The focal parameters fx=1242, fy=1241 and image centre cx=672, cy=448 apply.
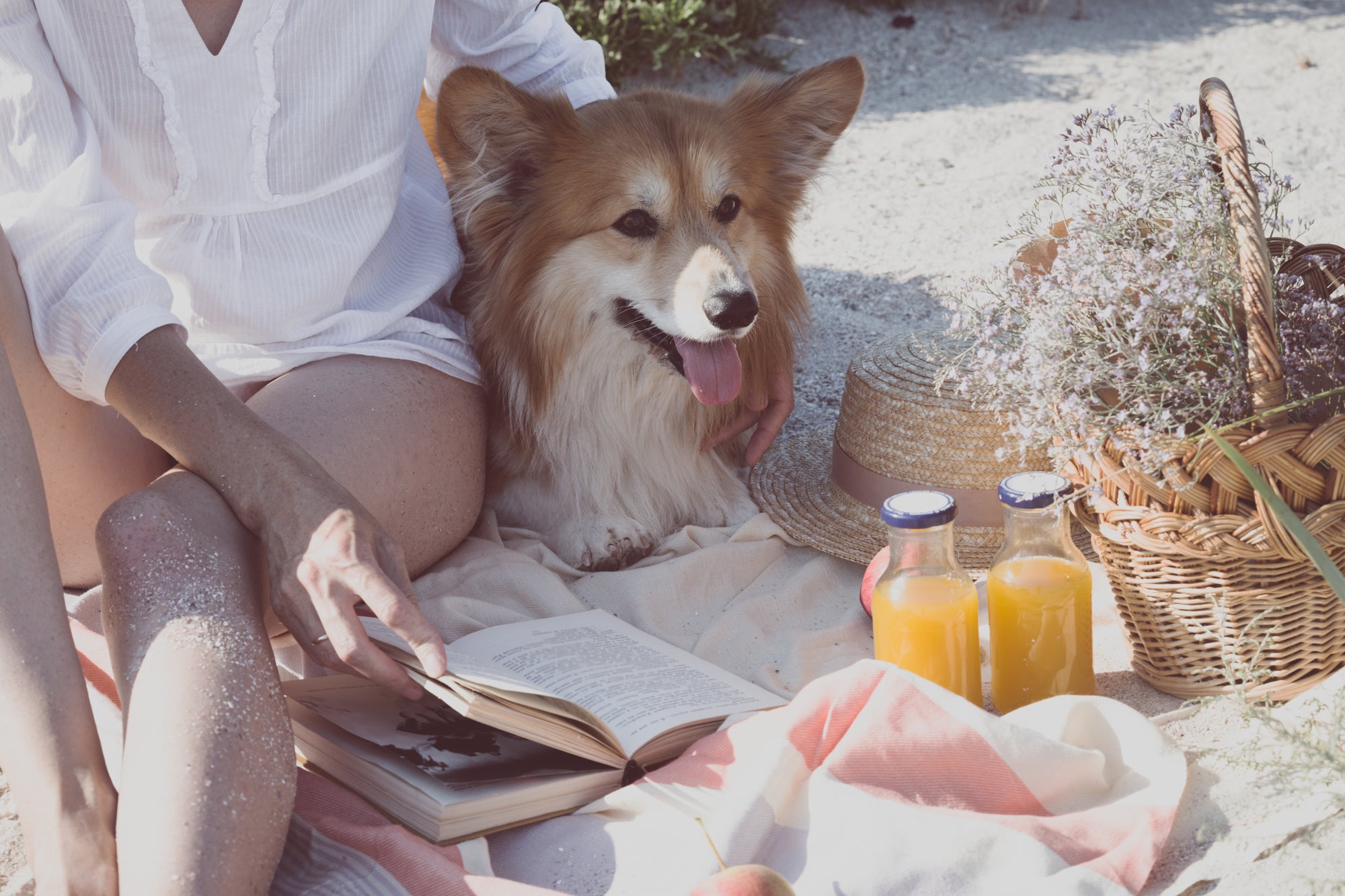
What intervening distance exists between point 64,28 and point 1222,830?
1.77m

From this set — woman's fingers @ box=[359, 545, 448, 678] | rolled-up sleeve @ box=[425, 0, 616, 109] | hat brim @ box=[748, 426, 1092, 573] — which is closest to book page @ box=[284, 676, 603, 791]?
woman's fingers @ box=[359, 545, 448, 678]

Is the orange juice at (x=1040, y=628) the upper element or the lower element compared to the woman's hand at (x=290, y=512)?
lower

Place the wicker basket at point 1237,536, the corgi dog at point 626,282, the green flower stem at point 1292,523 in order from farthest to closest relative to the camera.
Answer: the corgi dog at point 626,282, the wicker basket at point 1237,536, the green flower stem at point 1292,523

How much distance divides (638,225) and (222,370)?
74 cm

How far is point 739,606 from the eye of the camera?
6.52ft

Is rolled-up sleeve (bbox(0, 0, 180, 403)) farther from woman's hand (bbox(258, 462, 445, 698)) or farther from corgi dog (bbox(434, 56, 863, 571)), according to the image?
corgi dog (bbox(434, 56, 863, 571))

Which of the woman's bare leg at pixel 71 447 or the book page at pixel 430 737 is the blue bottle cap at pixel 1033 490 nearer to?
the book page at pixel 430 737

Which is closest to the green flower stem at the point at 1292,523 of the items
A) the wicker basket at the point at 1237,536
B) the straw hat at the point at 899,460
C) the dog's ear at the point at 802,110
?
the wicker basket at the point at 1237,536

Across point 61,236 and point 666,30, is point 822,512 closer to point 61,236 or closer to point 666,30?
point 61,236

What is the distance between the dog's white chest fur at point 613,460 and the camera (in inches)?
90.4

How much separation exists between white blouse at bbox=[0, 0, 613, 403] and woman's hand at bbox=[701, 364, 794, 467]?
20.4 inches

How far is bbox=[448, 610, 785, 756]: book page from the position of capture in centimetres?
152

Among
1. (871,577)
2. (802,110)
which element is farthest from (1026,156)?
(871,577)

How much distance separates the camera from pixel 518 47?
2322 mm
